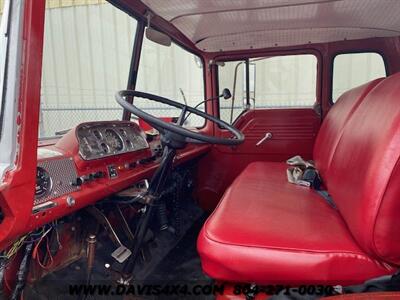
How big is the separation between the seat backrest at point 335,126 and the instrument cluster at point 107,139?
973 mm

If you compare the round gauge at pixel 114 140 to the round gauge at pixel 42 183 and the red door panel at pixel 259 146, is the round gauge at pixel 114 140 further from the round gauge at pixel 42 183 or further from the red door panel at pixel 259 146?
the red door panel at pixel 259 146

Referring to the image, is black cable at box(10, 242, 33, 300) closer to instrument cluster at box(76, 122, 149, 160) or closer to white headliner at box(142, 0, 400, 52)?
instrument cluster at box(76, 122, 149, 160)

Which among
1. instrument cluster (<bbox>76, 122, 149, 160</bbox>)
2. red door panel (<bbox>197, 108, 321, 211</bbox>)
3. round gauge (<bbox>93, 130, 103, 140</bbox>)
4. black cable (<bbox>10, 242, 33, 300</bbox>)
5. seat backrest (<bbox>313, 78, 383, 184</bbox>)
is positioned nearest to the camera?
black cable (<bbox>10, 242, 33, 300</bbox>)

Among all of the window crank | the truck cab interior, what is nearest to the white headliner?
the truck cab interior

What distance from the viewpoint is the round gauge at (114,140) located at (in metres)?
1.59

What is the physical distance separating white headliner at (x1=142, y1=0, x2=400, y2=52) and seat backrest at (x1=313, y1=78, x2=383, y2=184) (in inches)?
18.7

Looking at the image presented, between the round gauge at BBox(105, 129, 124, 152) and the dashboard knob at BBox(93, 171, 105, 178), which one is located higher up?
the round gauge at BBox(105, 129, 124, 152)

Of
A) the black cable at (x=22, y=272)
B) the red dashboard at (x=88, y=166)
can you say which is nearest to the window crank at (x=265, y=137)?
the red dashboard at (x=88, y=166)

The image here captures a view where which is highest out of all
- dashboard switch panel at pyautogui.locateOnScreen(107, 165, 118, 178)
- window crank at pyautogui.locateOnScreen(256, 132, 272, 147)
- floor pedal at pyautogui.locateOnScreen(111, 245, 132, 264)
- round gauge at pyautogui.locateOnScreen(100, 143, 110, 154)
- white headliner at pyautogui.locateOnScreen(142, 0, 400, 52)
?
white headliner at pyautogui.locateOnScreen(142, 0, 400, 52)

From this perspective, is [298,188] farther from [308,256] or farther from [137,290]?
[137,290]

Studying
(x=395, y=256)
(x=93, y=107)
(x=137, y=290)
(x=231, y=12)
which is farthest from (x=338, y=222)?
(x=93, y=107)

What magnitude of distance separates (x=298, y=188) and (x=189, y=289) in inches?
31.0

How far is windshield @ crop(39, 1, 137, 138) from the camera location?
1.92 meters

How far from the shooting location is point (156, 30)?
6.88 feet
